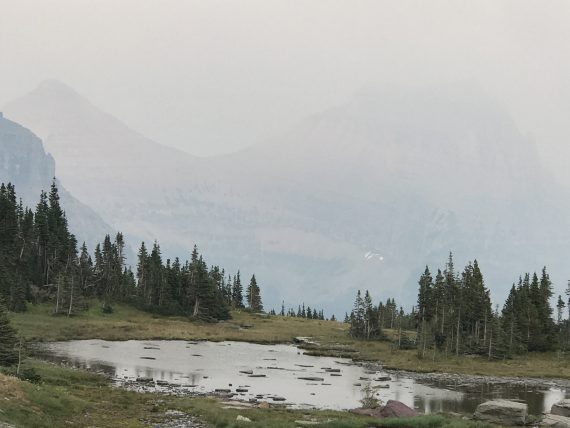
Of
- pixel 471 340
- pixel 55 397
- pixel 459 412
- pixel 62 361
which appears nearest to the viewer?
pixel 55 397

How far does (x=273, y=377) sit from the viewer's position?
81562 mm

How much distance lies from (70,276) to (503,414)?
12440 centimetres

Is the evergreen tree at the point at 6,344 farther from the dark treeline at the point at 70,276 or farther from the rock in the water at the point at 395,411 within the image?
the dark treeline at the point at 70,276

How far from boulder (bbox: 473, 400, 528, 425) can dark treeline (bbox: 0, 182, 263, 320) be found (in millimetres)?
108678

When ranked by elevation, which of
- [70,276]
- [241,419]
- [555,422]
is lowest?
[241,419]

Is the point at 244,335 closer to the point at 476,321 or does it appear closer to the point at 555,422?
the point at 476,321

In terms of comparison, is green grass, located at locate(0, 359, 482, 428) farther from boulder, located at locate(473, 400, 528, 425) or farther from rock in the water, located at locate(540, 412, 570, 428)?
rock in the water, located at locate(540, 412, 570, 428)

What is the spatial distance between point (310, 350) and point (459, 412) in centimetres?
6960

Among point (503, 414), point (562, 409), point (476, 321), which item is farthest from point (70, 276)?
point (562, 409)

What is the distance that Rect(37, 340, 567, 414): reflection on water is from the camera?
218 ft

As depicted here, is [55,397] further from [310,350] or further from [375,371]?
[310,350]

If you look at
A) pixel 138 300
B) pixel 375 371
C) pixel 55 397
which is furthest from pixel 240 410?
pixel 138 300

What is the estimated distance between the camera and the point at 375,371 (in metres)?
98.1

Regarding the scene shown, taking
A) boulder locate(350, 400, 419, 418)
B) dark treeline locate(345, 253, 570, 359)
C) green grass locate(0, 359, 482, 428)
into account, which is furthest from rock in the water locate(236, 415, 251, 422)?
dark treeline locate(345, 253, 570, 359)
